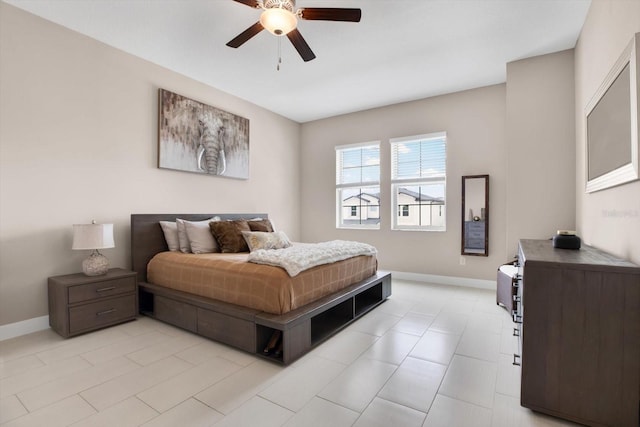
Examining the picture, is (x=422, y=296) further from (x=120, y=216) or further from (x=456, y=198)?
(x=120, y=216)

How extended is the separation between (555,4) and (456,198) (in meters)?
2.48

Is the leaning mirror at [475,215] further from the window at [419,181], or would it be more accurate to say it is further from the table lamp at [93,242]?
the table lamp at [93,242]

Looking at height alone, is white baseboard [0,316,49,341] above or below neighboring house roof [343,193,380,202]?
below

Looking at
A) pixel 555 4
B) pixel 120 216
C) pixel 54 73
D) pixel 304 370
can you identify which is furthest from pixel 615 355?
pixel 54 73

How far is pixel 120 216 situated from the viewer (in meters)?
3.36

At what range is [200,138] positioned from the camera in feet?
13.5

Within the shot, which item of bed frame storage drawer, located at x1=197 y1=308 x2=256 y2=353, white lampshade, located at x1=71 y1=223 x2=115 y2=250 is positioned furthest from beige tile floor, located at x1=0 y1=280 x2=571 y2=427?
white lampshade, located at x1=71 y1=223 x2=115 y2=250

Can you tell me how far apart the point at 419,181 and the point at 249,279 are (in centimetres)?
335

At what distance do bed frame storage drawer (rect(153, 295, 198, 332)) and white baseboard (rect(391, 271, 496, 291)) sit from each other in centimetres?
328

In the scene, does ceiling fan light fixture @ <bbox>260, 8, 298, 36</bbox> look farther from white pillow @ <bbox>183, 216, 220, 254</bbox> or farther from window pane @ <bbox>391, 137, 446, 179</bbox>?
window pane @ <bbox>391, 137, 446, 179</bbox>

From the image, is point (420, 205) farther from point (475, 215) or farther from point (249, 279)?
point (249, 279)

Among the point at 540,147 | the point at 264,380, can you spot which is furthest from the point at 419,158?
the point at 264,380

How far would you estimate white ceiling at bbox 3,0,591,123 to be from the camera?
2615 millimetres

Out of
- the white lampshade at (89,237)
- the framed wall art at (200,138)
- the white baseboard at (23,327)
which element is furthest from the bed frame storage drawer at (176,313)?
the framed wall art at (200,138)
